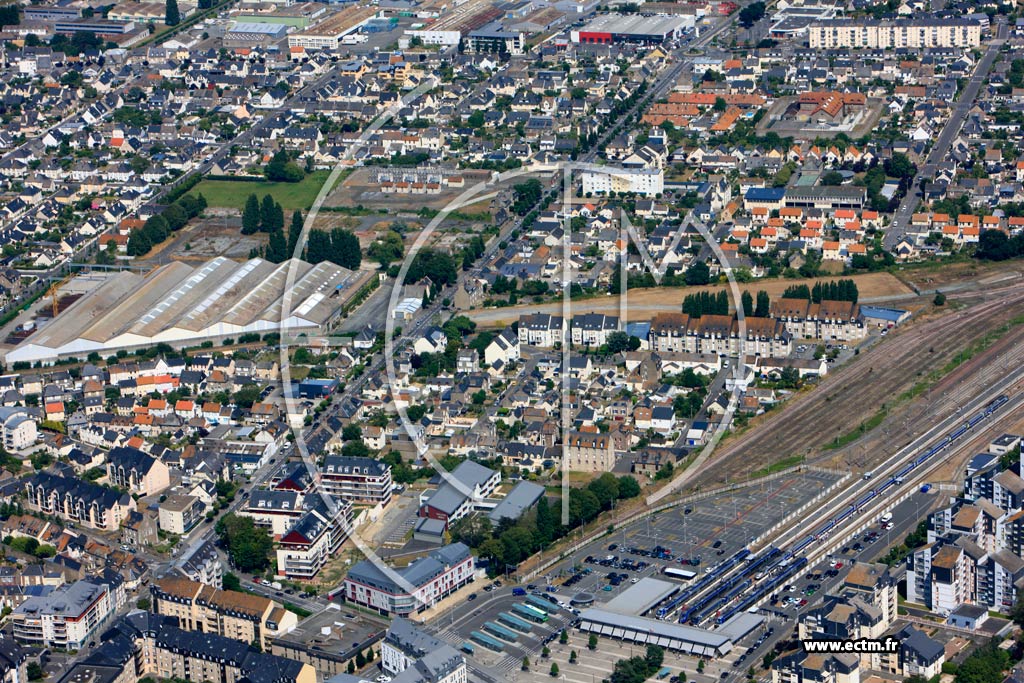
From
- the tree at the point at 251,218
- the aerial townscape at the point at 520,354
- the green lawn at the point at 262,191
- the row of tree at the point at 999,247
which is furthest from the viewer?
the green lawn at the point at 262,191

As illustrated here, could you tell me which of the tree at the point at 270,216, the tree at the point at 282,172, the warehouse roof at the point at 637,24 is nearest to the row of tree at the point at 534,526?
the tree at the point at 270,216

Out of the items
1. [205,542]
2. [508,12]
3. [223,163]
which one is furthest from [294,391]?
[508,12]

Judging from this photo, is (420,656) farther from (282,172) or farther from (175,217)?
(282,172)

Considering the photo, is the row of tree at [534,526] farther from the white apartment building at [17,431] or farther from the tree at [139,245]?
the tree at [139,245]

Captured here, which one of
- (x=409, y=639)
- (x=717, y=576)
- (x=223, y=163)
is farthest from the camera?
(x=223, y=163)

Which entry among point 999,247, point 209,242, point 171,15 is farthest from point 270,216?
point 171,15

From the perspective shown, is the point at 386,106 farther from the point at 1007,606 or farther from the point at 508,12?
the point at 1007,606
